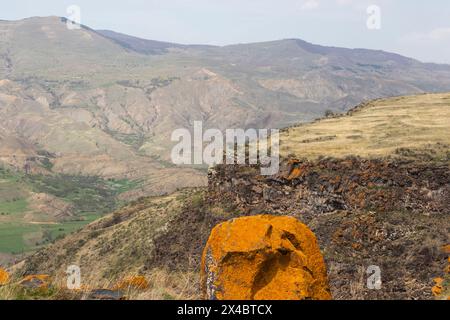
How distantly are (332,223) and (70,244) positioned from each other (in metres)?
45.5

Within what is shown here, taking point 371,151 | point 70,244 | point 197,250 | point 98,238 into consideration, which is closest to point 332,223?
point 371,151

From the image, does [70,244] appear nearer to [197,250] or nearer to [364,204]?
[197,250]

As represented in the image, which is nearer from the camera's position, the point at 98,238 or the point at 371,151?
the point at 371,151

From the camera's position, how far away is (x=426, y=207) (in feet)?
127

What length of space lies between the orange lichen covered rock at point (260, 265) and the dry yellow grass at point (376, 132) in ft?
114

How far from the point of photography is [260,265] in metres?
11.4

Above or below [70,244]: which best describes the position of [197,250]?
above

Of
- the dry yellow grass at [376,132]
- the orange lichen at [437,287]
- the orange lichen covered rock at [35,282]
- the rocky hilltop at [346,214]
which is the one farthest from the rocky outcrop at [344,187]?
the orange lichen covered rock at [35,282]

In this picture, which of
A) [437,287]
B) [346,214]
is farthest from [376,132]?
[437,287]

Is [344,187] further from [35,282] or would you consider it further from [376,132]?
[35,282]

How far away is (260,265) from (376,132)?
157 feet

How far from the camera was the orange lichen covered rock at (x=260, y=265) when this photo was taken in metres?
11.1
